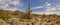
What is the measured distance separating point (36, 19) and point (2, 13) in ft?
2.79

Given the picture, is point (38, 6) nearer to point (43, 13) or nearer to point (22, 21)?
point (43, 13)

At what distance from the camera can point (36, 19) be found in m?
3.61

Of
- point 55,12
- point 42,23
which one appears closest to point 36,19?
point 42,23

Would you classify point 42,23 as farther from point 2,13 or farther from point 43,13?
point 2,13

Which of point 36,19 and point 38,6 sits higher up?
point 38,6

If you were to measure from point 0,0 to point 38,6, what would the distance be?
97 cm

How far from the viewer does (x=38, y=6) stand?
367cm

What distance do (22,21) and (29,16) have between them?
0.70 ft

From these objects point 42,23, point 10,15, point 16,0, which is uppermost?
point 16,0

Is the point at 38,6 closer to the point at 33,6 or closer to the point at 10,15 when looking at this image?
the point at 33,6

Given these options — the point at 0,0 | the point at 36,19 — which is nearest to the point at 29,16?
the point at 36,19

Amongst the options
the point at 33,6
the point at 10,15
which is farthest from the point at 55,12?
the point at 10,15

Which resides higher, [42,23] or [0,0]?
[0,0]

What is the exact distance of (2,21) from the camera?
3549 millimetres
